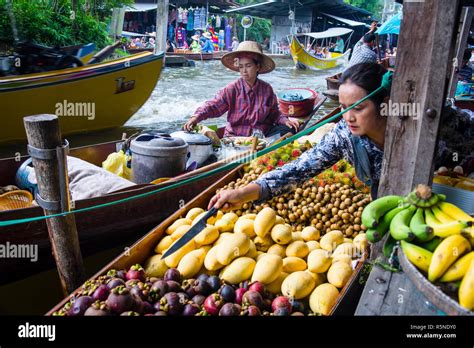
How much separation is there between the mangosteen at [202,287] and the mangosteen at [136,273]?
33 centimetres

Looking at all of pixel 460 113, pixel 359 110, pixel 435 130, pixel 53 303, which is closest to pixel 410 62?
pixel 435 130

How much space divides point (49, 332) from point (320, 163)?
1.83 m

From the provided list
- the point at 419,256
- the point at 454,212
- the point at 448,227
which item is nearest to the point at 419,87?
the point at 454,212

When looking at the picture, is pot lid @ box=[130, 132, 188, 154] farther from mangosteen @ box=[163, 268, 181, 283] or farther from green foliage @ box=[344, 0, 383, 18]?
green foliage @ box=[344, 0, 383, 18]

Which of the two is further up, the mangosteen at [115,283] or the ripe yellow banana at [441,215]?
the ripe yellow banana at [441,215]

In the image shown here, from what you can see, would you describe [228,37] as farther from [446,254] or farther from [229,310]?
[446,254]

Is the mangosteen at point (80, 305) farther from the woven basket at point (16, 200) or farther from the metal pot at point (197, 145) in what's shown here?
the metal pot at point (197, 145)

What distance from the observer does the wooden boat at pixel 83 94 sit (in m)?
7.68

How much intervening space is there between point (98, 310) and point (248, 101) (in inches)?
163

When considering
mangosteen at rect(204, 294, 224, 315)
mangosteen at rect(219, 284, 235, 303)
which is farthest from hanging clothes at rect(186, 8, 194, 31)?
mangosteen at rect(204, 294, 224, 315)

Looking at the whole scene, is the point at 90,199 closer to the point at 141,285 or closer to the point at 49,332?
the point at 141,285

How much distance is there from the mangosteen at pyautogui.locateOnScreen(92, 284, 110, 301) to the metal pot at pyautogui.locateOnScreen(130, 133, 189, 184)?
2050 mm

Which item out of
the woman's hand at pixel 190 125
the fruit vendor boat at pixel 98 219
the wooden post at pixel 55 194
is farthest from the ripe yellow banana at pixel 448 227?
the woman's hand at pixel 190 125

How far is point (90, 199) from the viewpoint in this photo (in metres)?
3.61
